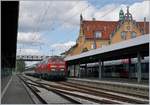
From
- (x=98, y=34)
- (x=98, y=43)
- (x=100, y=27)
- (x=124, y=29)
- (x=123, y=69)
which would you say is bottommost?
(x=123, y=69)

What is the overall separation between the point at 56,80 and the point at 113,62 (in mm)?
11162

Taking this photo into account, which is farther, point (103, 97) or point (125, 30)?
point (125, 30)

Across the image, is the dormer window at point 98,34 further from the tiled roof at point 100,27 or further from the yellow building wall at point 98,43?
the yellow building wall at point 98,43

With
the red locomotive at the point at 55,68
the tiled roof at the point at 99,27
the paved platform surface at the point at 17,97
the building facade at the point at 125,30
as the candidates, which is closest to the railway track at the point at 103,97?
the paved platform surface at the point at 17,97

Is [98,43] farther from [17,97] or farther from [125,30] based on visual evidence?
[17,97]

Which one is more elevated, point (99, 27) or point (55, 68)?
point (99, 27)

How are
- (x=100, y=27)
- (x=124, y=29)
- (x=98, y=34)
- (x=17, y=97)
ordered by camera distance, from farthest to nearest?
1. (x=100, y=27)
2. (x=98, y=34)
3. (x=124, y=29)
4. (x=17, y=97)

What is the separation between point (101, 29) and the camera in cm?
10069

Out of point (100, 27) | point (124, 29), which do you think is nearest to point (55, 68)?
point (124, 29)

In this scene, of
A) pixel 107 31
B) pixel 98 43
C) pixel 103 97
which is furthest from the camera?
pixel 107 31

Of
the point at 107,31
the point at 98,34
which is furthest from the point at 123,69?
the point at 107,31

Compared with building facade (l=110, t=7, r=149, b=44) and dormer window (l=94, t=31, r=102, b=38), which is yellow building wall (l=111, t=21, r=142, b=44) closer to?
building facade (l=110, t=7, r=149, b=44)

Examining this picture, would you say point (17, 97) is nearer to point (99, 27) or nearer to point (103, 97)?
point (103, 97)

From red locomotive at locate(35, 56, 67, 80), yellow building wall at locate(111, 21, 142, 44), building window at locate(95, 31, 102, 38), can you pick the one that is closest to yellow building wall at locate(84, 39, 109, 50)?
building window at locate(95, 31, 102, 38)
